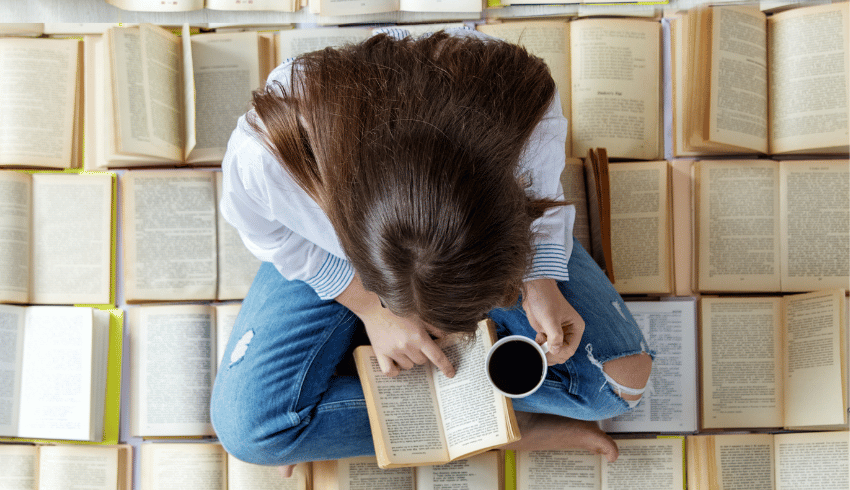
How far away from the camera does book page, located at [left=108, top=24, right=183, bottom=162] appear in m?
1.05

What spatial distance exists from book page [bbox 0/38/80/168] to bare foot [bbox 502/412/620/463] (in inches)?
39.6

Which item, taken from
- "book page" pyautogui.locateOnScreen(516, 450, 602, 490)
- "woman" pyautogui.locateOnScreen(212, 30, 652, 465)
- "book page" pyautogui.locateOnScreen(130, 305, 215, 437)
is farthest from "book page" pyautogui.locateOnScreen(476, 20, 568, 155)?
"book page" pyautogui.locateOnScreen(130, 305, 215, 437)

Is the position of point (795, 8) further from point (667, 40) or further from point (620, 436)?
point (620, 436)

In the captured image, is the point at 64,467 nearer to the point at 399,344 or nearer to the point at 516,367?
the point at 399,344

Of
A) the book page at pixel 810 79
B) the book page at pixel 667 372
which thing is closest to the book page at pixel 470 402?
the book page at pixel 667 372

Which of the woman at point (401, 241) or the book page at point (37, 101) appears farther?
the book page at point (37, 101)

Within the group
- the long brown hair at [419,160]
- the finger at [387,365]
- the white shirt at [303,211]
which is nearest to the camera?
the long brown hair at [419,160]

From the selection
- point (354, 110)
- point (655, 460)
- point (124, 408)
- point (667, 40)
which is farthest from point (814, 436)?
point (124, 408)

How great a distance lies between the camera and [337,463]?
108 cm

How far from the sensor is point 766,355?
1097mm

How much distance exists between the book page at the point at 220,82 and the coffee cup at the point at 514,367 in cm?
66

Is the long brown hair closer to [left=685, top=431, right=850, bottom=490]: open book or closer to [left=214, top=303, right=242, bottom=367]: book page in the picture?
[left=214, top=303, right=242, bottom=367]: book page

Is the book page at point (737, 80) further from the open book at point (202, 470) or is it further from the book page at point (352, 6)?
the open book at point (202, 470)

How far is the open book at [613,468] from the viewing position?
1.09 m
